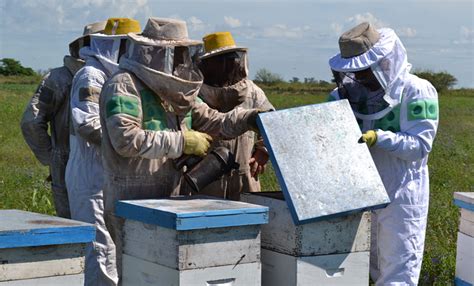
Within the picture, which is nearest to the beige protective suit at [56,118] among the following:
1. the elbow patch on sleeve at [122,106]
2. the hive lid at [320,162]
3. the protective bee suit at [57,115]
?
the protective bee suit at [57,115]

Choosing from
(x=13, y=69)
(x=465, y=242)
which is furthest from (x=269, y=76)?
(x=465, y=242)

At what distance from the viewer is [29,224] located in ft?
13.1

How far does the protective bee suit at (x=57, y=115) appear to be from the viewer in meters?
6.08

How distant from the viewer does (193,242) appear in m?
4.11

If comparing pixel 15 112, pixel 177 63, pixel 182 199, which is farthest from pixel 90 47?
pixel 15 112

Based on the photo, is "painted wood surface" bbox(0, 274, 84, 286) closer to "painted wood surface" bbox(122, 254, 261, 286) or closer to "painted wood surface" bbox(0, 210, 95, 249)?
"painted wood surface" bbox(0, 210, 95, 249)

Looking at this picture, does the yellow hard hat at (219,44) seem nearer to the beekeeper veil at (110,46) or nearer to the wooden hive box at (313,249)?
the beekeeper veil at (110,46)

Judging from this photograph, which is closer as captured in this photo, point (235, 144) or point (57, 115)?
point (235, 144)

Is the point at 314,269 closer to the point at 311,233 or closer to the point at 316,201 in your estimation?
the point at 311,233

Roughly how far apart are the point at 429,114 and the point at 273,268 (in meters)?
1.37

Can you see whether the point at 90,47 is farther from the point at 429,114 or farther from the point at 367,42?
the point at 429,114

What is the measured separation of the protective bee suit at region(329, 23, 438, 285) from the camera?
5145 millimetres

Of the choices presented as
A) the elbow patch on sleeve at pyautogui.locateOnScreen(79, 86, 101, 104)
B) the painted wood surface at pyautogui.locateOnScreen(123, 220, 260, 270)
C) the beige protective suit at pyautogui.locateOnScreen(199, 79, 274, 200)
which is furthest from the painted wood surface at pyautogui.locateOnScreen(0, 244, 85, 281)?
the elbow patch on sleeve at pyautogui.locateOnScreen(79, 86, 101, 104)

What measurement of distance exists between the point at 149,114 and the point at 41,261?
3.61ft
